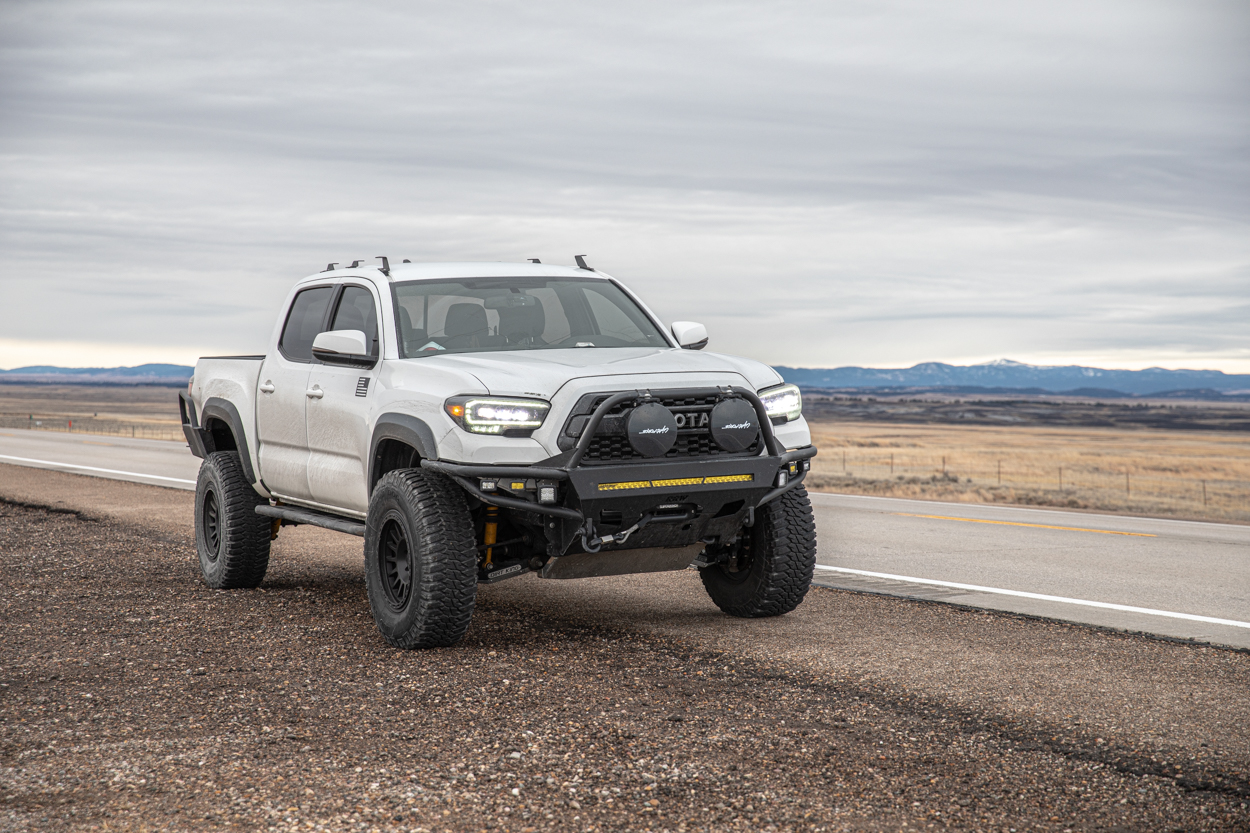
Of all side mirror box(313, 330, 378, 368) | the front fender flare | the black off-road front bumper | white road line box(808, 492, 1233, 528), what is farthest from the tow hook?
white road line box(808, 492, 1233, 528)

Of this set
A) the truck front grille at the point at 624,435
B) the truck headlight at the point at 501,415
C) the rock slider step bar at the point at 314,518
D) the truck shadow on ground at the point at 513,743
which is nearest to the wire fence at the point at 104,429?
the rock slider step bar at the point at 314,518

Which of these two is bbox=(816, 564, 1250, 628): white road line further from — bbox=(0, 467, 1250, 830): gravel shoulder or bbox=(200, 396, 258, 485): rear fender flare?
bbox=(200, 396, 258, 485): rear fender flare

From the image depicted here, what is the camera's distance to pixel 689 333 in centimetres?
741

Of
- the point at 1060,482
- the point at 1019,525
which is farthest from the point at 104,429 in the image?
the point at 1019,525

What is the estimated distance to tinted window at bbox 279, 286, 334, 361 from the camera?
816 cm

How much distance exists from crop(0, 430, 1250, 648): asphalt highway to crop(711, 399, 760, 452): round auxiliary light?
9.85 ft

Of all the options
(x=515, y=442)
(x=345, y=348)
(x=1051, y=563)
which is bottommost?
(x=1051, y=563)

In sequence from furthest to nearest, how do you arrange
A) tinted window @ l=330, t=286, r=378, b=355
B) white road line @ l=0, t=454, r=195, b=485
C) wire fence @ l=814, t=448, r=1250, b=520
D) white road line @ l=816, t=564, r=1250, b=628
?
1. wire fence @ l=814, t=448, r=1250, b=520
2. white road line @ l=0, t=454, r=195, b=485
3. white road line @ l=816, t=564, r=1250, b=628
4. tinted window @ l=330, t=286, r=378, b=355

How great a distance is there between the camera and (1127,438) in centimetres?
10656

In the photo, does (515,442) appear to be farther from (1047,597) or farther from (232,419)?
(1047,597)

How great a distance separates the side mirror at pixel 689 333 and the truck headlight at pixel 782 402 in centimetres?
76

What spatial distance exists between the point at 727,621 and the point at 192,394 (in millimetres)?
4913

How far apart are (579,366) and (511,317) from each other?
4.12ft

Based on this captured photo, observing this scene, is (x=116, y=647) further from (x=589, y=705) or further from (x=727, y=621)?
(x=727, y=621)
